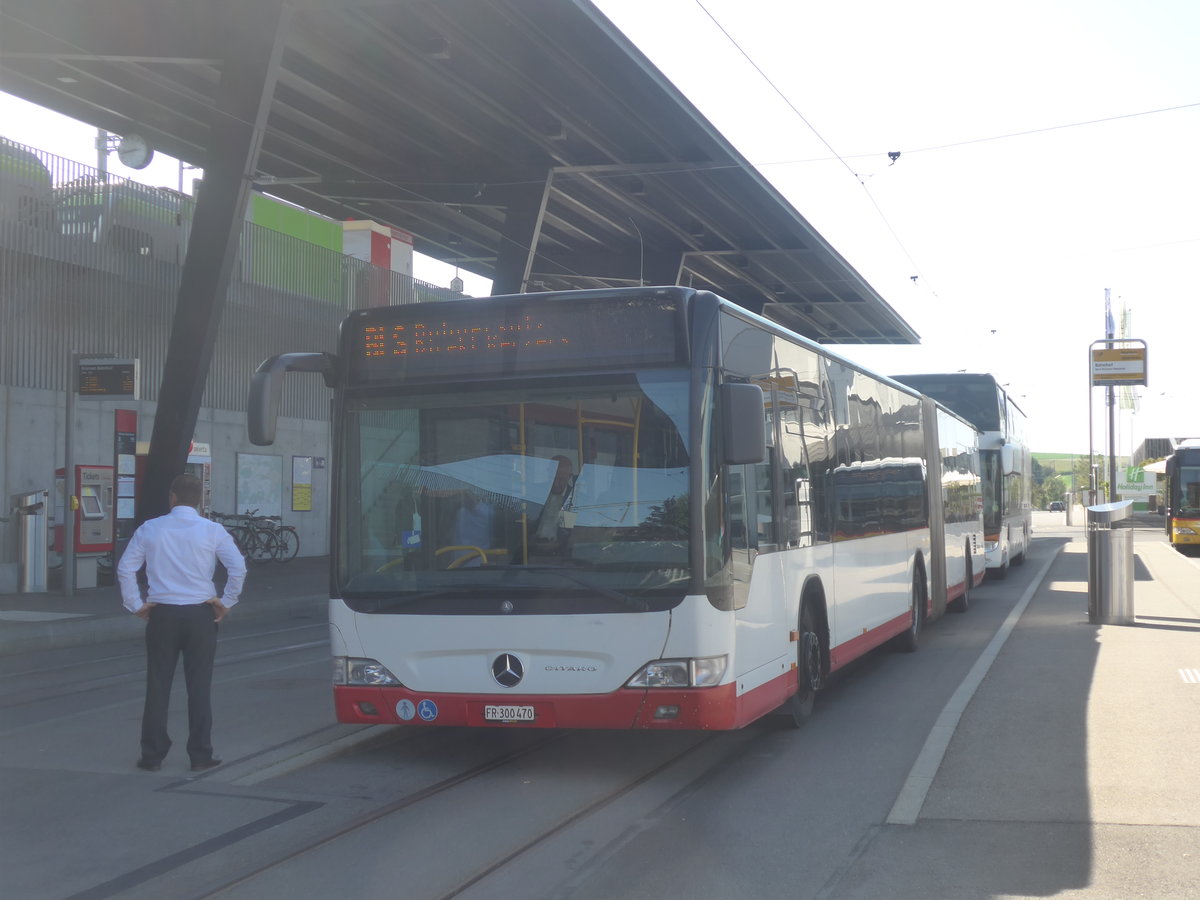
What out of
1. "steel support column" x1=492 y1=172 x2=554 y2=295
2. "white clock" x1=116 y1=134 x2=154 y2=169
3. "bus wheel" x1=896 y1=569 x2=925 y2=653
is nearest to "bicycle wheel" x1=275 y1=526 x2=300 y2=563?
"steel support column" x1=492 y1=172 x2=554 y2=295

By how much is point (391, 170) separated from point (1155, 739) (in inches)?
763

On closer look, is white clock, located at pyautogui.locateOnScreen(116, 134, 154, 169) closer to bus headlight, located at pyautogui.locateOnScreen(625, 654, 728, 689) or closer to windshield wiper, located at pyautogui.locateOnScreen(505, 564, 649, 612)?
windshield wiper, located at pyautogui.locateOnScreen(505, 564, 649, 612)

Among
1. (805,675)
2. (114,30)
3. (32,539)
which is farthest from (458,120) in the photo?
(805,675)

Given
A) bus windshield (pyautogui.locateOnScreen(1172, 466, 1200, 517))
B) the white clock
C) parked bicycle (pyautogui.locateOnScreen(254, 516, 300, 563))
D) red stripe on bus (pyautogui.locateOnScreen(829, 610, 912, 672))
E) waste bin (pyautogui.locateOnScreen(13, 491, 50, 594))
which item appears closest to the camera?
red stripe on bus (pyautogui.locateOnScreen(829, 610, 912, 672))

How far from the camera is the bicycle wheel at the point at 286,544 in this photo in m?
27.7

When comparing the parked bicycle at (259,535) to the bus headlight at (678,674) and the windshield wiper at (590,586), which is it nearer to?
the windshield wiper at (590,586)

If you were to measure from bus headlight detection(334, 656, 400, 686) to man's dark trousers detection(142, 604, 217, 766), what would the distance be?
732 mm

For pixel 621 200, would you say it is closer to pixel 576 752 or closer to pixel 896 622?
pixel 896 622

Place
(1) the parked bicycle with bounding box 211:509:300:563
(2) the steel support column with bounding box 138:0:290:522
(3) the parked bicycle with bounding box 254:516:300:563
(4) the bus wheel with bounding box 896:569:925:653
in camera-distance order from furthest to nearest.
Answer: (3) the parked bicycle with bounding box 254:516:300:563 → (1) the parked bicycle with bounding box 211:509:300:563 → (2) the steel support column with bounding box 138:0:290:522 → (4) the bus wheel with bounding box 896:569:925:653

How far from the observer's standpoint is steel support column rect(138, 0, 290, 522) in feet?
57.0

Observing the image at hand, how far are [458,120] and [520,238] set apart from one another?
331 centimetres

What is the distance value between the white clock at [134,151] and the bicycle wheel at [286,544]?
820cm

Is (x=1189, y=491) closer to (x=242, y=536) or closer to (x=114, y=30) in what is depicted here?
(x=242, y=536)

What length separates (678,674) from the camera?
7.00 m
